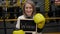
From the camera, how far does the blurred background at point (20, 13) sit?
7.46 meters

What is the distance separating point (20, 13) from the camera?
7.51 meters

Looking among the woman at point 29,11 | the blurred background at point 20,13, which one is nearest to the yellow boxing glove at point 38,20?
the woman at point 29,11

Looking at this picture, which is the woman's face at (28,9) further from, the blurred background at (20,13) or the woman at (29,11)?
the blurred background at (20,13)

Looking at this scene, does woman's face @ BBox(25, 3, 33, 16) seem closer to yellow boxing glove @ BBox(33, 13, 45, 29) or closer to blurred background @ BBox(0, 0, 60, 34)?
yellow boxing glove @ BBox(33, 13, 45, 29)

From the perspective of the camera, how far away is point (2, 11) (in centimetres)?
774

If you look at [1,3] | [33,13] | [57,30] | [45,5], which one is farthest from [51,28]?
[33,13]

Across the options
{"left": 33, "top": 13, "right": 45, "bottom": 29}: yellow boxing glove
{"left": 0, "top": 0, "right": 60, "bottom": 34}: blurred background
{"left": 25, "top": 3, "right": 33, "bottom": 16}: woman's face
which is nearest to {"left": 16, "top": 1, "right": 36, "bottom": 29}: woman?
{"left": 25, "top": 3, "right": 33, "bottom": 16}: woman's face

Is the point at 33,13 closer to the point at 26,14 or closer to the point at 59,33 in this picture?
the point at 26,14

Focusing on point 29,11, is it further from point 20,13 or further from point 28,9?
point 20,13

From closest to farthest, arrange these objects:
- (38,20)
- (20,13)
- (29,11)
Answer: (38,20)
(29,11)
(20,13)

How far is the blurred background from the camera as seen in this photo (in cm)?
746

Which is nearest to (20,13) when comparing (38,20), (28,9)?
(28,9)

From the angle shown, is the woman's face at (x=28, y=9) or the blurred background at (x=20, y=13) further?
the blurred background at (x=20, y=13)

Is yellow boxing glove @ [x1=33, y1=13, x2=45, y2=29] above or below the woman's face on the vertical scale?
below
